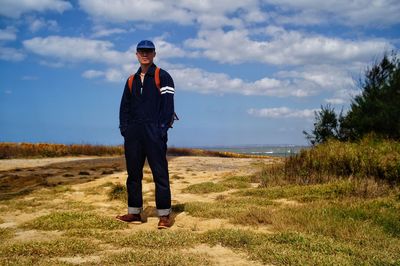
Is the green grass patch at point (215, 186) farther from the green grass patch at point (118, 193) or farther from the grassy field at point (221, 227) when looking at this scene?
the green grass patch at point (118, 193)

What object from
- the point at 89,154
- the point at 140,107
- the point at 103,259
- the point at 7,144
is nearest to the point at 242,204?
the point at 140,107

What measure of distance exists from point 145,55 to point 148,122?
2.97 feet

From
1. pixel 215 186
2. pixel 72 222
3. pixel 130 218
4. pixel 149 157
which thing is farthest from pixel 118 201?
pixel 215 186

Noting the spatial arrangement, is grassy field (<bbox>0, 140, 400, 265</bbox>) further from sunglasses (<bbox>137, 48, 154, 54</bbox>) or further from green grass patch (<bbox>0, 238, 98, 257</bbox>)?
sunglasses (<bbox>137, 48, 154, 54</bbox>)

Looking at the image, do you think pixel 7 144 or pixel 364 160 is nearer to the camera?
pixel 364 160

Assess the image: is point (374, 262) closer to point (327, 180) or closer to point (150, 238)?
point (150, 238)

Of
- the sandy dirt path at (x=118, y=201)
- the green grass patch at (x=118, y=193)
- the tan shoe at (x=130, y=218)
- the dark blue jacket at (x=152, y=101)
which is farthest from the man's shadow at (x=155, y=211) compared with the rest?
the dark blue jacket at (x=152, y=101)

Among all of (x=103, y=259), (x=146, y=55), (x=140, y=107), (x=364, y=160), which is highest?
(x=146, y=55)

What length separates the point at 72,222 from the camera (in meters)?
Result: 5.52

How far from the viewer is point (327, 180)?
8.62 m

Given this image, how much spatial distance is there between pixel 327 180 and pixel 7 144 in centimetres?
1621

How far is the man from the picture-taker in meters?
5.61

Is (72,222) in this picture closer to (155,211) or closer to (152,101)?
(155,211)

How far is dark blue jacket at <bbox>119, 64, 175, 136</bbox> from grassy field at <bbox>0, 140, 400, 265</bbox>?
1.37 meters
